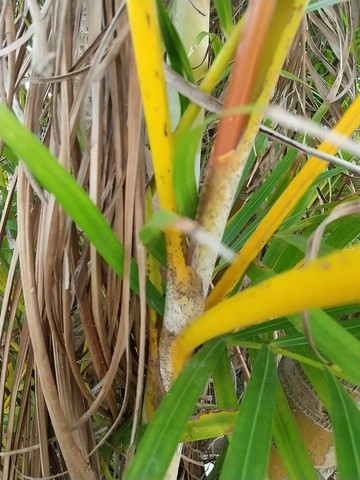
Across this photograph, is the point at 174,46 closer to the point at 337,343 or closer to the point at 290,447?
the point at 337,343

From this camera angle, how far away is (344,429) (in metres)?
0.29

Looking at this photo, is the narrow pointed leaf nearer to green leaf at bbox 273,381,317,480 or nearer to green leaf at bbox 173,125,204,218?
green leaf at bbox 273,381,317,480

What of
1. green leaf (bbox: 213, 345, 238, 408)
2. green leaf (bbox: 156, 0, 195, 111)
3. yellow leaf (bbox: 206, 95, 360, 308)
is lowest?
green leaf (bbox: 213, 345, 238, 408)

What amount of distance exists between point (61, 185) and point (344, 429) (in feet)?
0.78

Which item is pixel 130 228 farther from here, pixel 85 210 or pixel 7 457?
pixel 7 457

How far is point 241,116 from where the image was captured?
24cm

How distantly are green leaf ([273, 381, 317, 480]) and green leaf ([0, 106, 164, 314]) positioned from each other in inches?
7.1

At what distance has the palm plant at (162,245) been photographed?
0.22 meters

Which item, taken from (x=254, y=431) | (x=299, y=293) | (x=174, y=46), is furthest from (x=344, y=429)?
(x=174, y=46)

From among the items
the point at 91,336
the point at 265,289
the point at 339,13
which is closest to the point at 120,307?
the point at 91,336

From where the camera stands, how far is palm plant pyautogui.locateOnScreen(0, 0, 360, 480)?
0.22 m

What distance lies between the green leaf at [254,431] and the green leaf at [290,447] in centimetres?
6

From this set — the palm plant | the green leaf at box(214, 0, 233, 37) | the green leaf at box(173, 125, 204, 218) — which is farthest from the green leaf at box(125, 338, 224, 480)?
the green leaf at box(214, 0, 233, 37)

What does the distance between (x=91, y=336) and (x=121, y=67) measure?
20 cm
